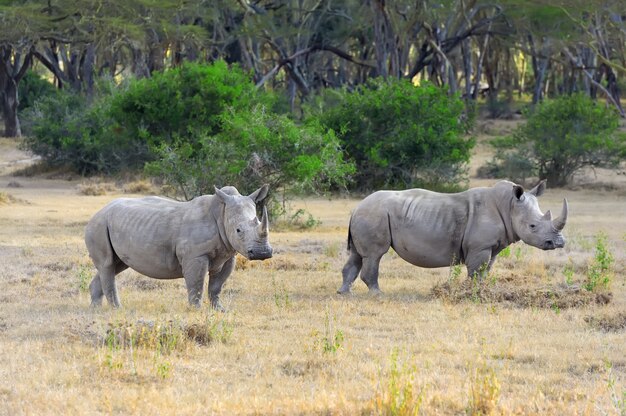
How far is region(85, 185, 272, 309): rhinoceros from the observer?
8.77 m

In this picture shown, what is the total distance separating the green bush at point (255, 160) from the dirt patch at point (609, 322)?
8411 millimetres

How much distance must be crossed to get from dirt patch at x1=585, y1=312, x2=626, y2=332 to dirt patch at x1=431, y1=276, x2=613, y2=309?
2.18ft

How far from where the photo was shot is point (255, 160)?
1694 centimetres

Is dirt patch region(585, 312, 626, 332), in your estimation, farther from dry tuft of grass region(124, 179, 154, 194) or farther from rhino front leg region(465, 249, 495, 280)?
dry tuft of grass region(124, 179, 154, 194)

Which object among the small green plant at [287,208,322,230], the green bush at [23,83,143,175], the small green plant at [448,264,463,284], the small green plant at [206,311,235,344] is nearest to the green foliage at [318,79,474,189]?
the small green plant at [287,208,322,230]

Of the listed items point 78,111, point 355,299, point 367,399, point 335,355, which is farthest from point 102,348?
point 78,111

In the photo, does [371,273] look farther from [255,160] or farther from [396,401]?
[255,160]

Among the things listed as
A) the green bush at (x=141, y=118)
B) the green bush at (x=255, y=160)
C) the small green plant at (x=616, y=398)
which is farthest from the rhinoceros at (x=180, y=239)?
the green bush at (x=141, y=118)

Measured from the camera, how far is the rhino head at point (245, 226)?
28.0 ft

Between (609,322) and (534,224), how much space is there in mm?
1776

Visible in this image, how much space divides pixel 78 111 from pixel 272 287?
1846cm

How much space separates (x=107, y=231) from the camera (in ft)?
30.9

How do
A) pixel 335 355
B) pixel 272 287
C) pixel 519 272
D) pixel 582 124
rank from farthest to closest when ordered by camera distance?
pixel 582 124, pixel 519 272, pixel 272 287, pixel 335 355

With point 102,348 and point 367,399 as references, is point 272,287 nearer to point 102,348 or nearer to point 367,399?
point 102,348
